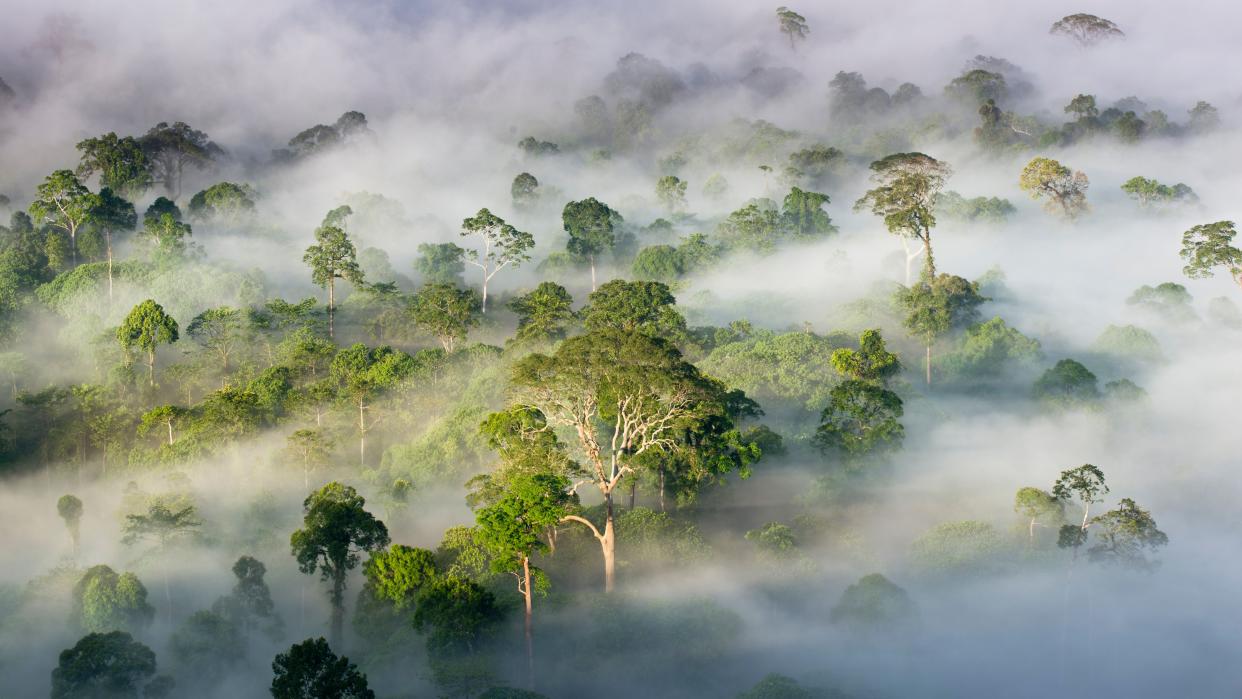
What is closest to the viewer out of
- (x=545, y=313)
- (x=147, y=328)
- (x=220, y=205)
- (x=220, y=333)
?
(x=147, y=328)

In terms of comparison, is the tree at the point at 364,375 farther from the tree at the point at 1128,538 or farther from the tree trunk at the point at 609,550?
the tree at the point at 1128,538

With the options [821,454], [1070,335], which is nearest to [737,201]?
[1070,335]

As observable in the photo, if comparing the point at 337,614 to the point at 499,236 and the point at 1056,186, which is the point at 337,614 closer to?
the point at 499,236

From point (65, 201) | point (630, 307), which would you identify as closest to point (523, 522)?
point (630, 307)

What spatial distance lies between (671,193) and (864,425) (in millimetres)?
65349

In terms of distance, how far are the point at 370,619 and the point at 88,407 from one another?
31.9m

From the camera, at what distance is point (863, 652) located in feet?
139

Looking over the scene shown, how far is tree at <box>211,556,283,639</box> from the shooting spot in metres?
46.3

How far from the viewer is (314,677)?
3347 cm

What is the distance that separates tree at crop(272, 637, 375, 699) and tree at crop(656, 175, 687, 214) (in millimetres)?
87810

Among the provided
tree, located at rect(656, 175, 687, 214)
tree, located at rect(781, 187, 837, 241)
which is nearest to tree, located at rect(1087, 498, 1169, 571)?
tree, located at rect(781, 187, 837, 241)

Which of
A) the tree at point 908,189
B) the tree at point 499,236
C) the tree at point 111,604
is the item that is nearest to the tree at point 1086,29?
the tree at point 908,189

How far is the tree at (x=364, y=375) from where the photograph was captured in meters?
62.0

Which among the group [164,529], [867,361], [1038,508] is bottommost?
[1038,508]
